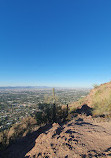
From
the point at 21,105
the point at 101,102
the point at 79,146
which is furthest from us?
the point at 21,105

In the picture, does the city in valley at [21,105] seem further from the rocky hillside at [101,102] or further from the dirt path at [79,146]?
the dirt path at [79,146]

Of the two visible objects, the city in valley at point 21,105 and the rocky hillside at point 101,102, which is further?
the city in valley at point 21,105

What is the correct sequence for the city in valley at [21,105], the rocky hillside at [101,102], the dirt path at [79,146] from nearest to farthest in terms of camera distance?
the dirt path at [79,146], the rocky hillside at [101,102], the city in valley at [21,105]

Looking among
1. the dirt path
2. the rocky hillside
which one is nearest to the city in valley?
the rocky hillside

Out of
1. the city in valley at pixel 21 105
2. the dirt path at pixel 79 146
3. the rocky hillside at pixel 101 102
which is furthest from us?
the city in valley at pixel 21 105

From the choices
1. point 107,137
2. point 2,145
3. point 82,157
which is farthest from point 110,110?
point 2,145

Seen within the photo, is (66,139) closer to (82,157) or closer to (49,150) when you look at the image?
(49,150)

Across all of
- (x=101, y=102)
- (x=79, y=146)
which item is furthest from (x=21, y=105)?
(x=79, y=146)

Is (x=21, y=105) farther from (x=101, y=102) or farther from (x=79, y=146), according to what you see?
(x=79, y=146)

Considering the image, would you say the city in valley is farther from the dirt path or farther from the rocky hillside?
the dirt path

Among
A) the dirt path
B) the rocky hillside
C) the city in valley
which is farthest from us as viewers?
the city in valley

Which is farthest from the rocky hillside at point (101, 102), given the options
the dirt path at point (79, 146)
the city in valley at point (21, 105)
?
the city in valley at point (21, 105)

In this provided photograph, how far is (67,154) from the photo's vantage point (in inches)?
138

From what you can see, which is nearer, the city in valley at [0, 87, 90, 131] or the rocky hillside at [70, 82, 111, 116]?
the rocky hillside at [70, 82, 111, 116]
